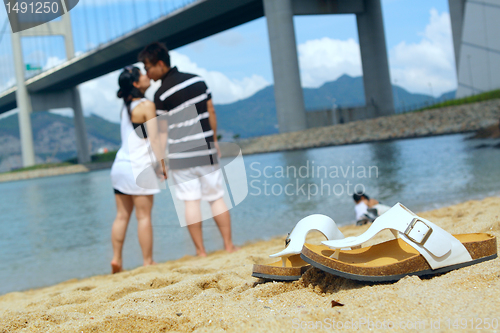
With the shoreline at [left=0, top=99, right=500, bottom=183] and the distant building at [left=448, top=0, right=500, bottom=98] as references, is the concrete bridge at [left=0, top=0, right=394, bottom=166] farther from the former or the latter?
the distant building at [left=448, top=0, right=500, bottom=98]

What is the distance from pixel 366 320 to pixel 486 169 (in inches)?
220

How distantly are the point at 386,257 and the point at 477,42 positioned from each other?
1124 inches

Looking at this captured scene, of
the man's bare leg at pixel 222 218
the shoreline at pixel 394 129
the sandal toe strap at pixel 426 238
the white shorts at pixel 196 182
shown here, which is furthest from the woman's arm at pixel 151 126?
the shoreline at pixel 394 129

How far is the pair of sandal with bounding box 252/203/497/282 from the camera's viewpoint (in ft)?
3.75

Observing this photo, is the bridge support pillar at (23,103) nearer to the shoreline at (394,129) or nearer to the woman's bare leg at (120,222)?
the shoreline at (394,129)

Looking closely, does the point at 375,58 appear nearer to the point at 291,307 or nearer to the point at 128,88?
the point at 128,88

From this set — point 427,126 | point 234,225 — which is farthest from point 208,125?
point 427,126

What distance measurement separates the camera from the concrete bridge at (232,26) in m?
26.6

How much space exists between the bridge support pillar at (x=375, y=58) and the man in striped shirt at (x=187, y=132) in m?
30.7

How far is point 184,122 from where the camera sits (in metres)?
2.59

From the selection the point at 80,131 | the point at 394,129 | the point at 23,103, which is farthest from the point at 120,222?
the point at 80,131

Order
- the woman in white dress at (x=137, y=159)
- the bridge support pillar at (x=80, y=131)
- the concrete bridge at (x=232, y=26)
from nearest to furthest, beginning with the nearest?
the woman in white dress at (x=137, y=159) → the concrete bridge at (x=232, y=26) → the bridge support pillar at (x=80, y=131)

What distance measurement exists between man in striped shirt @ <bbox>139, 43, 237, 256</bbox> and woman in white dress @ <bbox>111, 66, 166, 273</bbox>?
99 millimetres

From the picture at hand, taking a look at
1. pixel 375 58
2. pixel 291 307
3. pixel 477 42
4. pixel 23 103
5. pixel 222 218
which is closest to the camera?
pixel 291 307
